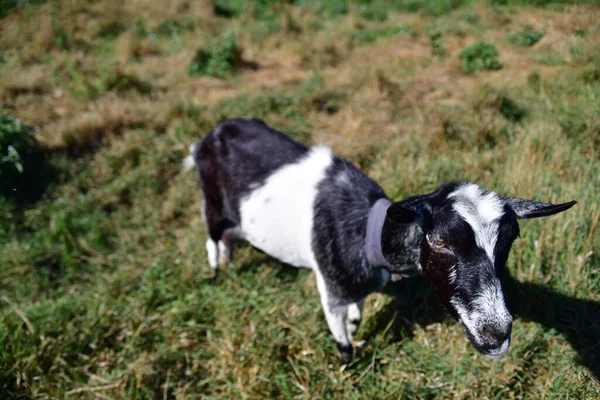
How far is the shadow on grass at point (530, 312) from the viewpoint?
9.28 feet

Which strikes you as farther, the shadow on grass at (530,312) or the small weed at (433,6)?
the small weed at (433,6)

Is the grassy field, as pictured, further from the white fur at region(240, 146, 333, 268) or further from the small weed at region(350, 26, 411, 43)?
the white fur at region(240, 146, 333, 268)

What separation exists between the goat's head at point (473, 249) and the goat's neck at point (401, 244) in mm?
108

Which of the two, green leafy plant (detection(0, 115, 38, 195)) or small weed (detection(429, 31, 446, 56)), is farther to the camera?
small weed (detection(429, 31, 446, 56))

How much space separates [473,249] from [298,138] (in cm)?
361

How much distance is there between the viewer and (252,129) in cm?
346

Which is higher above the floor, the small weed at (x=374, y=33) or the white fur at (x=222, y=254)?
the small weed at (x=374, y=33)

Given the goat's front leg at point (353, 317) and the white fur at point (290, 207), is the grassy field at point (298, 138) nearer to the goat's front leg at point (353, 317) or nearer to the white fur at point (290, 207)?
the goat's front leg at point (353, 317)

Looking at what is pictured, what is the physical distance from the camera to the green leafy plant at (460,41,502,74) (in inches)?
243

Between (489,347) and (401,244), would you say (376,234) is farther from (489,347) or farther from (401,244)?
(489,347)

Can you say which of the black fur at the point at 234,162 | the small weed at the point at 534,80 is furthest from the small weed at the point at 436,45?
the black fur at the point at 234,162

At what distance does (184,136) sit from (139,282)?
218 cm

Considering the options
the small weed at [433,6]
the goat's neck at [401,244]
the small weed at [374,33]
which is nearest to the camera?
the goat's neck at [401,244]

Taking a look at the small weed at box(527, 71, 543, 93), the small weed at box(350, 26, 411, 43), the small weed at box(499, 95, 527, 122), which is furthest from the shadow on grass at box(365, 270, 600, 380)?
the small weed at box(350, 26, 411, 43)
